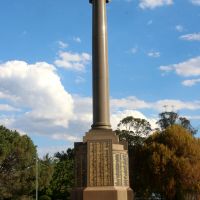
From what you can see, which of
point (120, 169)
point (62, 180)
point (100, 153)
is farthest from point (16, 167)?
point (100, 153)

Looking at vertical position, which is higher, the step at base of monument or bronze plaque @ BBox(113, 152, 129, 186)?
bronze plaque @ BBox(113, 152, 129, 186)

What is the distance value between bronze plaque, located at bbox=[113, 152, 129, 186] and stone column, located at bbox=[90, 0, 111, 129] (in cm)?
165

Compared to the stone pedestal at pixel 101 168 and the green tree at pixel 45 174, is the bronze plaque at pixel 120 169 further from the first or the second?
the green tree at pixel 45 174

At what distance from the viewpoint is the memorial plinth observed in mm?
21984

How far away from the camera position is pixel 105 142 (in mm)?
22531

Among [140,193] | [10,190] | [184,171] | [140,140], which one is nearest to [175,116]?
[140,140]

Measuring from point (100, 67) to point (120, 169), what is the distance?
5480mm

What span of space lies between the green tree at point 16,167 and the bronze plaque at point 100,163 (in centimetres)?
3441

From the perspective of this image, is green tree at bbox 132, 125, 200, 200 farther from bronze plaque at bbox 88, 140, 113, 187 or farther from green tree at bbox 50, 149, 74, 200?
bronze plaque at bbox 88, 140, 113, 187

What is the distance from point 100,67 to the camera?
23797 mm

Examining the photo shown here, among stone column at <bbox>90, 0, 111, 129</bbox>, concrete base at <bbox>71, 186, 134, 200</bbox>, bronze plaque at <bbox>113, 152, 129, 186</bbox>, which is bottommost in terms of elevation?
concrete base at <bbox>71, 186, 134, 200</bbox>

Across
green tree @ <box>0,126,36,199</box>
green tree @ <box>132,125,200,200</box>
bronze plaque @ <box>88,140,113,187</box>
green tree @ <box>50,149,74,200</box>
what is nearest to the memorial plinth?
bronze plaque @ <box>88,140,113,187</box>

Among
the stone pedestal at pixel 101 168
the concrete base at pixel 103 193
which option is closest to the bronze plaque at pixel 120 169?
the stone pedestal at pixel 101 168

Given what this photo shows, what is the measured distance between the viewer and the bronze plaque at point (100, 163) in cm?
2212
